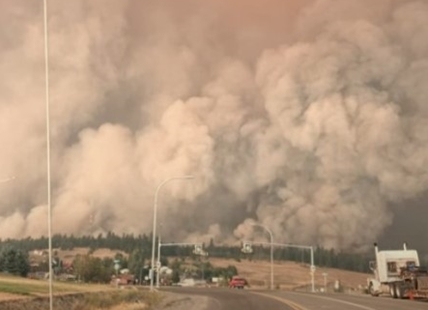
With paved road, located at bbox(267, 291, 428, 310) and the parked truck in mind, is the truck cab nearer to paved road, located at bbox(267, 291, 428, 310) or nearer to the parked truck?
the parked truck

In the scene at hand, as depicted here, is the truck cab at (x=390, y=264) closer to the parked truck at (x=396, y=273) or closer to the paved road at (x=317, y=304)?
the parked truck at (x=396, y=273)

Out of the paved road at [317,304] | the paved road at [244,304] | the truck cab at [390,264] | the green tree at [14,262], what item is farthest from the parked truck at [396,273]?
the green tree at [14,262]

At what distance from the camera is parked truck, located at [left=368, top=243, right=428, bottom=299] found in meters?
51.9

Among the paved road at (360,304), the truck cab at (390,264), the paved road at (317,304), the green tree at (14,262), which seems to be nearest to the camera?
the paved road at (360,304)

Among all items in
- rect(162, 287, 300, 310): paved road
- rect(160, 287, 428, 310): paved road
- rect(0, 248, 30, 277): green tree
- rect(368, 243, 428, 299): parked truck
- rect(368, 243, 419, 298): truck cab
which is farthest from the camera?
rect(0, 248, 30, 277): green tree

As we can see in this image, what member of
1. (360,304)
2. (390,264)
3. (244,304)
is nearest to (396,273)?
(390,264)

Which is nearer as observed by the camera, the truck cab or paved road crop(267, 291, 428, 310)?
paved road crop(267, 291, 428, 310)

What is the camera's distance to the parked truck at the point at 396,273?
5189cm

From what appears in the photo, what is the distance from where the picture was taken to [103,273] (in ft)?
475

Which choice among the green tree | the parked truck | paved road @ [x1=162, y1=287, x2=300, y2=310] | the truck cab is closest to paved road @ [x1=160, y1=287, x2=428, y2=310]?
paved road @ [x1=162, y1=287, x2=300, y2=310]

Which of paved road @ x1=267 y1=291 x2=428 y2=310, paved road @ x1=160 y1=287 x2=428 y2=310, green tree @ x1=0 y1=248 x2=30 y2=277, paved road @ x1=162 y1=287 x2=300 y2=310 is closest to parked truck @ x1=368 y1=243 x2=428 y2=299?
paved road @ x1=160 y1=287 x2=428 y2=310

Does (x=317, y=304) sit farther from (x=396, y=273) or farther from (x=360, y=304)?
(x=396, y=273)

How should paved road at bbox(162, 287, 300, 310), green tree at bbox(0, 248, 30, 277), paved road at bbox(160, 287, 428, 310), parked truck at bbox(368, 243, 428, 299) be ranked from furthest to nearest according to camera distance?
green tree at bbox(0, 248, 30, 277) < parked truck at bbox(368, 243, 428, 299) < paved road at bbox(162, 287, 300, 310) < paved road at bbox(160, 287, 428, 310)

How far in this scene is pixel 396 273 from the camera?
5859 cm
